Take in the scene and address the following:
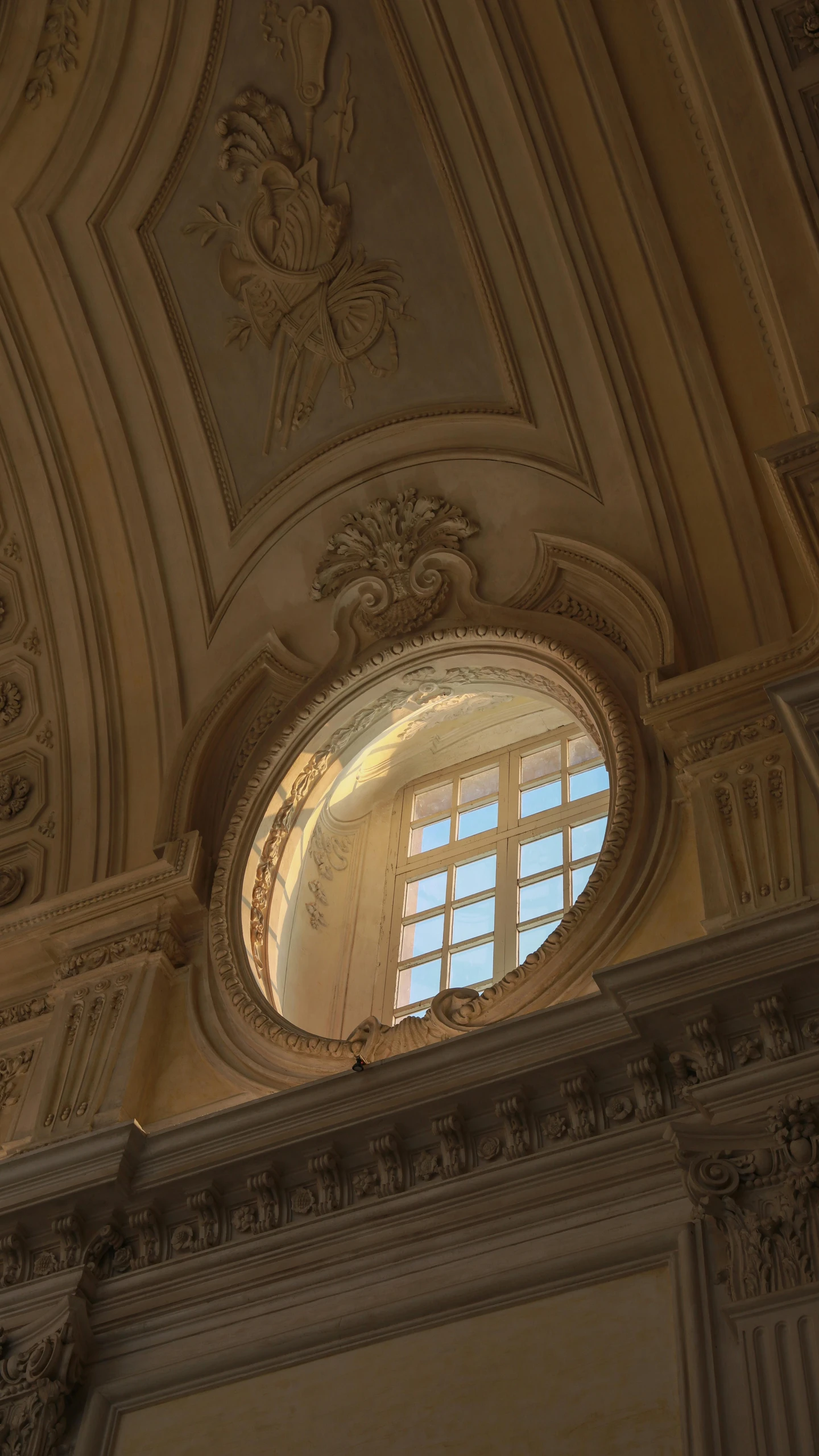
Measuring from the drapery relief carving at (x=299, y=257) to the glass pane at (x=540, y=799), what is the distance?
2638 mm

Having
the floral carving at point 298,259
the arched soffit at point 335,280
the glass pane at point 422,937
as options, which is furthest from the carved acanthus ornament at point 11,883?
the floral carving at point 298,259

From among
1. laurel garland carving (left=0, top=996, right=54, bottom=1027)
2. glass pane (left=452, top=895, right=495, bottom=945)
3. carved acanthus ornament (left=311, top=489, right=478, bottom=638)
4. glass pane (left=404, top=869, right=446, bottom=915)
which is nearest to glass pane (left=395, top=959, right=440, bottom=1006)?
glass pane (left=452, top=895, right=495, bottom=945)

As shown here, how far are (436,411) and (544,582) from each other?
1290 mm

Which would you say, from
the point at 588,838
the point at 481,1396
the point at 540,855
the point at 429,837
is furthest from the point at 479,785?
the point at 481,1396

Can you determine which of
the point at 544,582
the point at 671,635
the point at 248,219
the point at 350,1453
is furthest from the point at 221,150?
the point at 350,1453

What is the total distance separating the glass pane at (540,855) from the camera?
26.4ft

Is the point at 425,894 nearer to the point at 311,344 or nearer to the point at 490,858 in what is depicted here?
the point at 490,858

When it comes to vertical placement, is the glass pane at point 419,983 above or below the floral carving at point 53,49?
below

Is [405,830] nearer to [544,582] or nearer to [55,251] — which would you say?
[544,582]

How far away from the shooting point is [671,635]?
7871 millimetres

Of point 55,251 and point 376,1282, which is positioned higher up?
point 55,251

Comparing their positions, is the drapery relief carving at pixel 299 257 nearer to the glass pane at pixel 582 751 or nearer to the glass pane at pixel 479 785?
the glass pane at pixel 479 785

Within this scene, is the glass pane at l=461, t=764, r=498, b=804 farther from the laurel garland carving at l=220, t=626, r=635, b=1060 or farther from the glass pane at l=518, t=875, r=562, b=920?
the glass pane at l=518, t=875, r=562, b=920

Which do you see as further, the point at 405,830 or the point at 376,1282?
the point at 405,830
